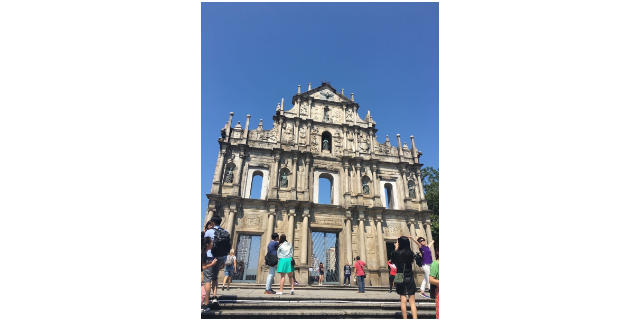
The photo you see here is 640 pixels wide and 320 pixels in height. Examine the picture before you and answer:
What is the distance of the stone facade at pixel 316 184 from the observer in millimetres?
13352

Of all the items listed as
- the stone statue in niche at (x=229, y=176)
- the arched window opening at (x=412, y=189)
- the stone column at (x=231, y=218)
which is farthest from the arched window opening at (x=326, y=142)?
the stone column at (x=231, y=218)

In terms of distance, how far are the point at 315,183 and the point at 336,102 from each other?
684 cm

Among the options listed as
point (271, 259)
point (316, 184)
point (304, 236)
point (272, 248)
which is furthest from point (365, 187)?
point (271, 259)

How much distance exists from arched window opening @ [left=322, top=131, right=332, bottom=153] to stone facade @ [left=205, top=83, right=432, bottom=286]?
14mm

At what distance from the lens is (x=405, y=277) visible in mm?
4477

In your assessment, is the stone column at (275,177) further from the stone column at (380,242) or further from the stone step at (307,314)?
the stone step at (307,314)

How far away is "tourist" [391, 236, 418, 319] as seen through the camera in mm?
4309

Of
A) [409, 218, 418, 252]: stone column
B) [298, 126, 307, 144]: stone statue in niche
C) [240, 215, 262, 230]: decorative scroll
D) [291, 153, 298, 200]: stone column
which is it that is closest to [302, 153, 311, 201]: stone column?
[291, 153, 298, 200]: stone column

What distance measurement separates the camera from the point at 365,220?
14531 millimetres

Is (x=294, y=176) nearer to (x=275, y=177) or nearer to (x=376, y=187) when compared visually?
(x=275, y=177)
